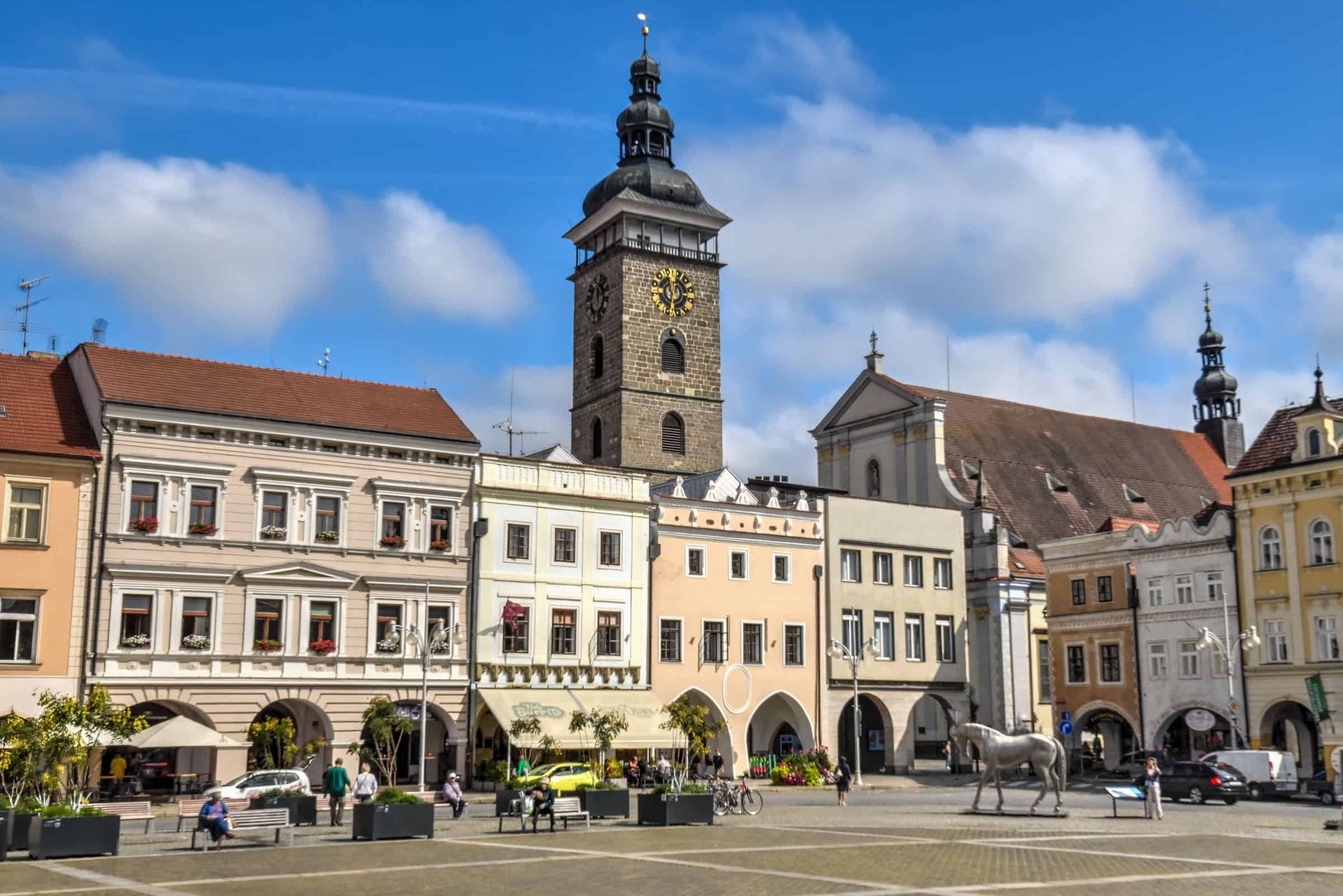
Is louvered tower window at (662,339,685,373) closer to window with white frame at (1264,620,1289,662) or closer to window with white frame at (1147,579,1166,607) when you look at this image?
window with white frame at (1147,579,1166,607)

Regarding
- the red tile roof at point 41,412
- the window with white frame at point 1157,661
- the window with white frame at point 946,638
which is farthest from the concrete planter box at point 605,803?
the window with white frame at point 1157,661

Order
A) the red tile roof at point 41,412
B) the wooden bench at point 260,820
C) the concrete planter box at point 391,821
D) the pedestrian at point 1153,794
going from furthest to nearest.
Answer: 1. the red tile roof at point 41,412
2. the pedestrian at point 1153,794
3. the concrete planter box at point 391,821
4. the wooden bench at point 260,820

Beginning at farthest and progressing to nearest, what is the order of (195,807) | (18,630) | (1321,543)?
(1321,543) < (18,630) < (195,807)

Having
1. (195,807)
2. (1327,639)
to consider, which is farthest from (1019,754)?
(1327,639)

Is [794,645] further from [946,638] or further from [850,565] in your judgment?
[946,638]

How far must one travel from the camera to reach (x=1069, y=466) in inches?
3179

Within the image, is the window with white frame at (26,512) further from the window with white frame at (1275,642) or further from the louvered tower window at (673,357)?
the window with white frame at (1275,642)

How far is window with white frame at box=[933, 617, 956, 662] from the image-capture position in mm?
62469

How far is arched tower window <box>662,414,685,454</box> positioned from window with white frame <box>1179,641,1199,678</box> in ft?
98.4

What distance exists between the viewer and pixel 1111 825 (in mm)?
33281

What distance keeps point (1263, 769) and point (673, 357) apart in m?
41.5

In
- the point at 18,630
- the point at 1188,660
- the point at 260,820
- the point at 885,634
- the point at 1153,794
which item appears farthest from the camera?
the point at 885,634

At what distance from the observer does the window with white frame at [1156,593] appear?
59.7m

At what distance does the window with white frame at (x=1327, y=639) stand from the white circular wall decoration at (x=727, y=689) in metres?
20.9
